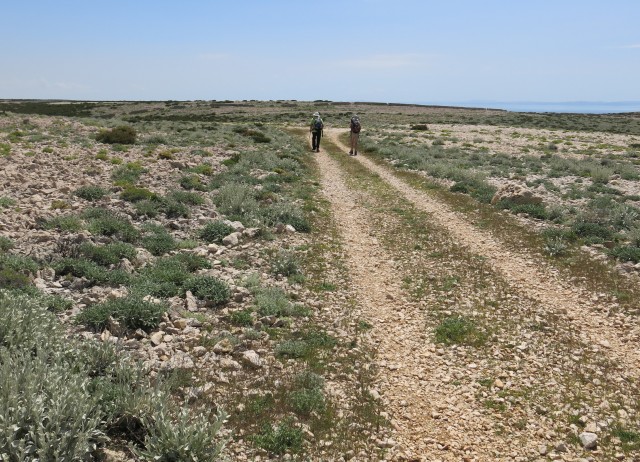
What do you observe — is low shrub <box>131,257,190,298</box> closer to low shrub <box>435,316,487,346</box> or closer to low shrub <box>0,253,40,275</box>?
low shrub <box>0,253,40,275</box>

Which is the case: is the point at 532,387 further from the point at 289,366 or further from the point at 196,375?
the point at 196,375

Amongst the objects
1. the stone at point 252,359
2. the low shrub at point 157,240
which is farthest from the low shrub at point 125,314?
the low shrub at point 157,240

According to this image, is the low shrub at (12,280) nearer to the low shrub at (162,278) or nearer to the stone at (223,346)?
the low shrub at (162,278)

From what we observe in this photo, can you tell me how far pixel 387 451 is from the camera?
5.52 m

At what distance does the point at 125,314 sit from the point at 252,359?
229cm

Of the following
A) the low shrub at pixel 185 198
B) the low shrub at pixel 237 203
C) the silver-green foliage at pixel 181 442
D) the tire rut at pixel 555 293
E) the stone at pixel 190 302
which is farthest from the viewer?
the low shrub at pixel 185 198

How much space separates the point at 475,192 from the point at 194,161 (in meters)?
14.5

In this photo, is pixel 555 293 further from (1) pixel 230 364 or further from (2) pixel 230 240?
(2) pixel 230 240

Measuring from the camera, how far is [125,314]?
24.3ft

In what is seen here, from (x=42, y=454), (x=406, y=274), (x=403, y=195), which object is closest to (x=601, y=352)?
(x=406, y=274)

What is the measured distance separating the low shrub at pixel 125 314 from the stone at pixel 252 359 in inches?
66.4

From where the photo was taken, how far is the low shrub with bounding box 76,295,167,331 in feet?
24.0

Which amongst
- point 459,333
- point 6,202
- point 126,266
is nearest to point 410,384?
point 459,333

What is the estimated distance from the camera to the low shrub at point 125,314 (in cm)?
730
